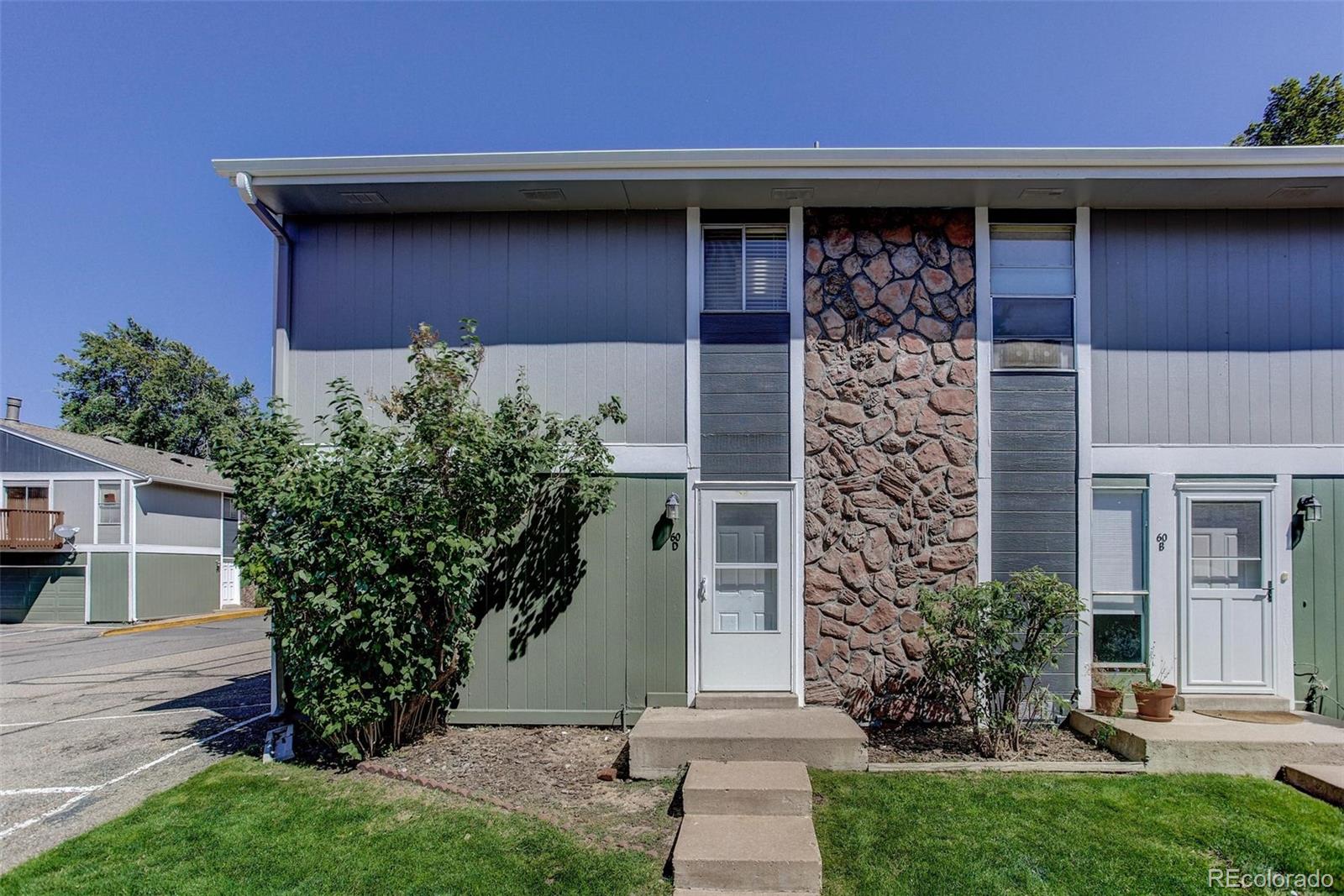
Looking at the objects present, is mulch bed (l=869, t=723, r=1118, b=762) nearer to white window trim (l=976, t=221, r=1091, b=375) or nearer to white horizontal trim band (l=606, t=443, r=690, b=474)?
white horizontal trim band (l=606, t=443, r=690, b=474)

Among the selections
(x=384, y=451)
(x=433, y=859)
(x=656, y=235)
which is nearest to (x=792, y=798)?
(x=433, y=859)

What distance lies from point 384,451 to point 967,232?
5535mm

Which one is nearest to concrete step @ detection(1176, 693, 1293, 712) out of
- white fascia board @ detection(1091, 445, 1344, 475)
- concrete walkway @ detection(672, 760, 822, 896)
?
white fascia board @ detection(1091, 445, 1344, 475)

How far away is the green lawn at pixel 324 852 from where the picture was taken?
357 centimetres

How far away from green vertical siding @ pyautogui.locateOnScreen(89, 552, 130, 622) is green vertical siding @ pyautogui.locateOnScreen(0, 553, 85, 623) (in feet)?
0.96

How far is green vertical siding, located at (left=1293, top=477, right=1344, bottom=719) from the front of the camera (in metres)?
6.16

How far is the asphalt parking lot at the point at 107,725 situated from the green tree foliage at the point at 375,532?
137 centimetres

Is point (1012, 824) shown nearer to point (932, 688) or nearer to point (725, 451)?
point (932, 688)

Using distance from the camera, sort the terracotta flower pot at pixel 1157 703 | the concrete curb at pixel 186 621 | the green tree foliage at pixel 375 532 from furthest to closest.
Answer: the concrete curb at pixel 186 621, the terracotta flower pot at pixel 1157 703, the green tree foliage at pixel 375 532

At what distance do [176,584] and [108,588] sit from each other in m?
1.44

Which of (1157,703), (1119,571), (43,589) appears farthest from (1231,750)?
(43,589)

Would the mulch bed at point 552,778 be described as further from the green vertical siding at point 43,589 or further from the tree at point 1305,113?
the green vertical siding at point 43,589

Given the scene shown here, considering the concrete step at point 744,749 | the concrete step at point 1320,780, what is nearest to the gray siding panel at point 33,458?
the concrete step at point 744,749

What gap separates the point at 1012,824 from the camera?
413 cm
